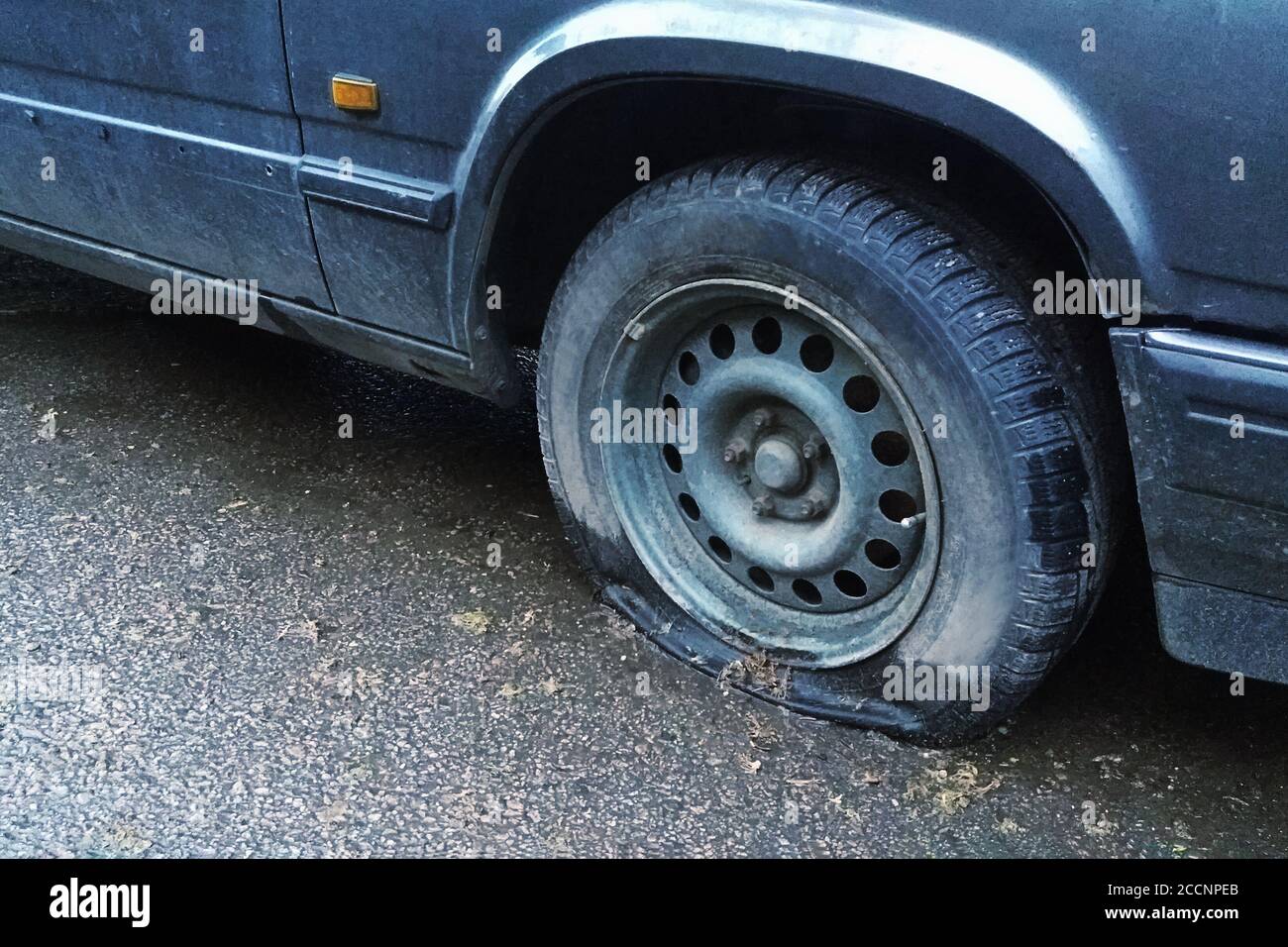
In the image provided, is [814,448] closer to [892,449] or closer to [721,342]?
[892,449]

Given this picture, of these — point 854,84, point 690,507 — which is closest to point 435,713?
point 690,507

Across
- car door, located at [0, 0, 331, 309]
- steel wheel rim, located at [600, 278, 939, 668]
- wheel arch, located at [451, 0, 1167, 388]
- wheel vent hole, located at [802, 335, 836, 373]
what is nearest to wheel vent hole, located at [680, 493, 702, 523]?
steel wheel rim, located at [600, 278, 939, 668]

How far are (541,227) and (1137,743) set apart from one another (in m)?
1.42


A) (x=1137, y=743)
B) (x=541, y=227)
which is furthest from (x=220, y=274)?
(x=1137, y=743)

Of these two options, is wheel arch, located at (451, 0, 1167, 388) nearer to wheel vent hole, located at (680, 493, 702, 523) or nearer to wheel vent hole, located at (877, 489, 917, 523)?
wheel vent hole, located at (877, 489, 917, 523)

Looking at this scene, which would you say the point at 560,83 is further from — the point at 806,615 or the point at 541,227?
the point at 806,615

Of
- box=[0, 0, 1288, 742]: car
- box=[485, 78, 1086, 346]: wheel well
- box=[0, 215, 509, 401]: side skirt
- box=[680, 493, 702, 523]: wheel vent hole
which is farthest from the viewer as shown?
box=[0, 215, 509, 401]: side skirt

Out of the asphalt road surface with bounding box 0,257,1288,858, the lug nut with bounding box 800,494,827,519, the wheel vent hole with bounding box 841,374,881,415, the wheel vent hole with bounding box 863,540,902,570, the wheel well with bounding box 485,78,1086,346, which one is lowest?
the asphalt road surface with bounding box 0,257,1288,858

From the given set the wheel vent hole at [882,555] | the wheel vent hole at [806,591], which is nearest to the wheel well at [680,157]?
the wheel vent hole at [882,555]

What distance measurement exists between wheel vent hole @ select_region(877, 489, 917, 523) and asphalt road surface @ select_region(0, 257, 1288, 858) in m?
0.38

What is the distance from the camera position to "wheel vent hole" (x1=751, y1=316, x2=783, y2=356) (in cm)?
229

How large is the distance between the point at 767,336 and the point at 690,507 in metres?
0.37

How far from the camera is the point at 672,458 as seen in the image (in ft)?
8.16
